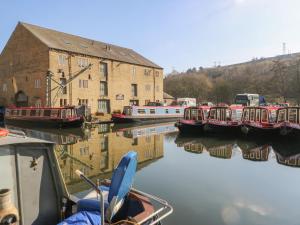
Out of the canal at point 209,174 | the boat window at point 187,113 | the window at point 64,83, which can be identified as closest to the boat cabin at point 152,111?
the window at point 64,83

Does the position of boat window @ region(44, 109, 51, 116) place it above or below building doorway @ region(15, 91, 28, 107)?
below

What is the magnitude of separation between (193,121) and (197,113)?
1694 mm

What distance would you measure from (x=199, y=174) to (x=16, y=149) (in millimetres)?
7394

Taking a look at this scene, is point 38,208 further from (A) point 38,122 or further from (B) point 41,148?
(A) point 38,122

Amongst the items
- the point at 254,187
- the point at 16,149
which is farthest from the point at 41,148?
the point at 254,187

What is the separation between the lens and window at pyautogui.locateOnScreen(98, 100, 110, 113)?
33.0 m

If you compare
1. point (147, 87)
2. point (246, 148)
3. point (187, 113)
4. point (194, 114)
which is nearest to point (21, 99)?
point (147, 87)

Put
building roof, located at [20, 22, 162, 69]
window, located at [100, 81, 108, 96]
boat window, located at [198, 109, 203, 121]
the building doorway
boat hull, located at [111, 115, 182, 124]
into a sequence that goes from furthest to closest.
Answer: window, located at [100, 81, 108, 96] < the building doorway < building roof, located at [20, 22, 162, 69] < boat hull, located at [111, 115, 182, 124] < boat window, located at [198, 109, 203, 121]

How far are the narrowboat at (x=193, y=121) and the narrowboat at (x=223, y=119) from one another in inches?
19.0

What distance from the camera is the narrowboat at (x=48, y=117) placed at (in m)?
22.9

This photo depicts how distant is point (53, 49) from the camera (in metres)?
28.3

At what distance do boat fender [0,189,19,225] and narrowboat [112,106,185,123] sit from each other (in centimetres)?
2500

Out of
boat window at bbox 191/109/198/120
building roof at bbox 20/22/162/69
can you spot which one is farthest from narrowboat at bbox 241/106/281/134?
building roof at bbox 20/22/162/69

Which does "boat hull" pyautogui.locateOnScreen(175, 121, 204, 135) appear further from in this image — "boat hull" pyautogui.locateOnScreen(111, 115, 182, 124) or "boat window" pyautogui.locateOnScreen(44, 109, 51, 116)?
"boat window" pyautogui.locateOnScreen(44, 109, 51, 116)
